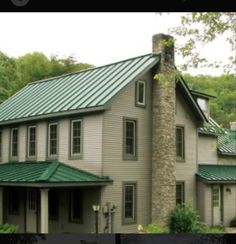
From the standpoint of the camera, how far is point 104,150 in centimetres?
1550

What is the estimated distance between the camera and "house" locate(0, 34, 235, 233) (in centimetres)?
1549

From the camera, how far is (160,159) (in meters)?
17.3

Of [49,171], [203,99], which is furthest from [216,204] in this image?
[49,171]

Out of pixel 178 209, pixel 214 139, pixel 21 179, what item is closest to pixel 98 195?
pixel 21 179

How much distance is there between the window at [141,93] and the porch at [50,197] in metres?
3.40

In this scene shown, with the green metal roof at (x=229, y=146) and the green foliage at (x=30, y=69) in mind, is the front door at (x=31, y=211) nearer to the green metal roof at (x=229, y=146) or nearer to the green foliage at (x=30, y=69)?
the green foliage at (x=30, y=69)

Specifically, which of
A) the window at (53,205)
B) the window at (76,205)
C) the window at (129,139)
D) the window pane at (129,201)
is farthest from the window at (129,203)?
the window at (53,205)

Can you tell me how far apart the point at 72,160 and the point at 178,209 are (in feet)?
14.7

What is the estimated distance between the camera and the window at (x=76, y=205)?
15938 mm

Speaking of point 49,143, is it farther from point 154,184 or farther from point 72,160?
point 154,184

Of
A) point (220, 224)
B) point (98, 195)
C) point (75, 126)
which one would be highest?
point (75, 126)

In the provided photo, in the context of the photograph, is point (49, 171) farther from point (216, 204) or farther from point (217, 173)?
point (217, 173)
